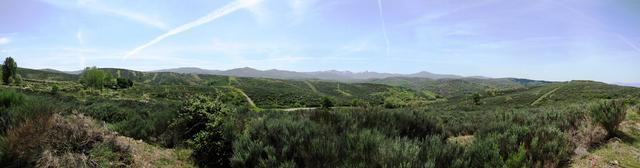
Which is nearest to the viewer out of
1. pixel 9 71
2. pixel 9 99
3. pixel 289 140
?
pixel 289 140

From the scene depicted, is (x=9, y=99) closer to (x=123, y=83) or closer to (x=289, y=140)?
(x=289, y=140)

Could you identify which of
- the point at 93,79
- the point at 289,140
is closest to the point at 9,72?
the point at 93,79

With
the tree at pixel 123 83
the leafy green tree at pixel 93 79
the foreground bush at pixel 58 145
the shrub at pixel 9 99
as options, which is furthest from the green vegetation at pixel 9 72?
the foreground bush at pixel 58 145

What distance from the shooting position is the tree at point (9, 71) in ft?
267

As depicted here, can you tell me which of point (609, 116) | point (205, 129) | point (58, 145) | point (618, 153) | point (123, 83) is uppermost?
point (609, 116)

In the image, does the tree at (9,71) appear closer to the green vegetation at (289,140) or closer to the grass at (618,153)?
the green vegetation at (289,140)

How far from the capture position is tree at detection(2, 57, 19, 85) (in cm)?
8150

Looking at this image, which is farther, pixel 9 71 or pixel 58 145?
pixel 9 71

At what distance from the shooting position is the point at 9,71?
273 feet

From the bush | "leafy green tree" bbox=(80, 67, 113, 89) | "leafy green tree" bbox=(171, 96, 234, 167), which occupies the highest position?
the bush

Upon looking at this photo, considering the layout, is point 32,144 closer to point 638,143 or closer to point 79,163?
point 79,163

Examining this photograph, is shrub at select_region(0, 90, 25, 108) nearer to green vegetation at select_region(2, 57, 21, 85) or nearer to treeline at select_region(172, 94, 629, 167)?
treeline at select_region(172, 94, 629, 167)

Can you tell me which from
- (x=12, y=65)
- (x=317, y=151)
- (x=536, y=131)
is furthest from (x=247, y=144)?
(x=12, y=65)

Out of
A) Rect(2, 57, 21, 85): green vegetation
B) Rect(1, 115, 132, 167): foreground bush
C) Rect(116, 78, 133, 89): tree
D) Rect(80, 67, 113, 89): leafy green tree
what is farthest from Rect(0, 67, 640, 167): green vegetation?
Rect(116, 78, 133, 89): tree
